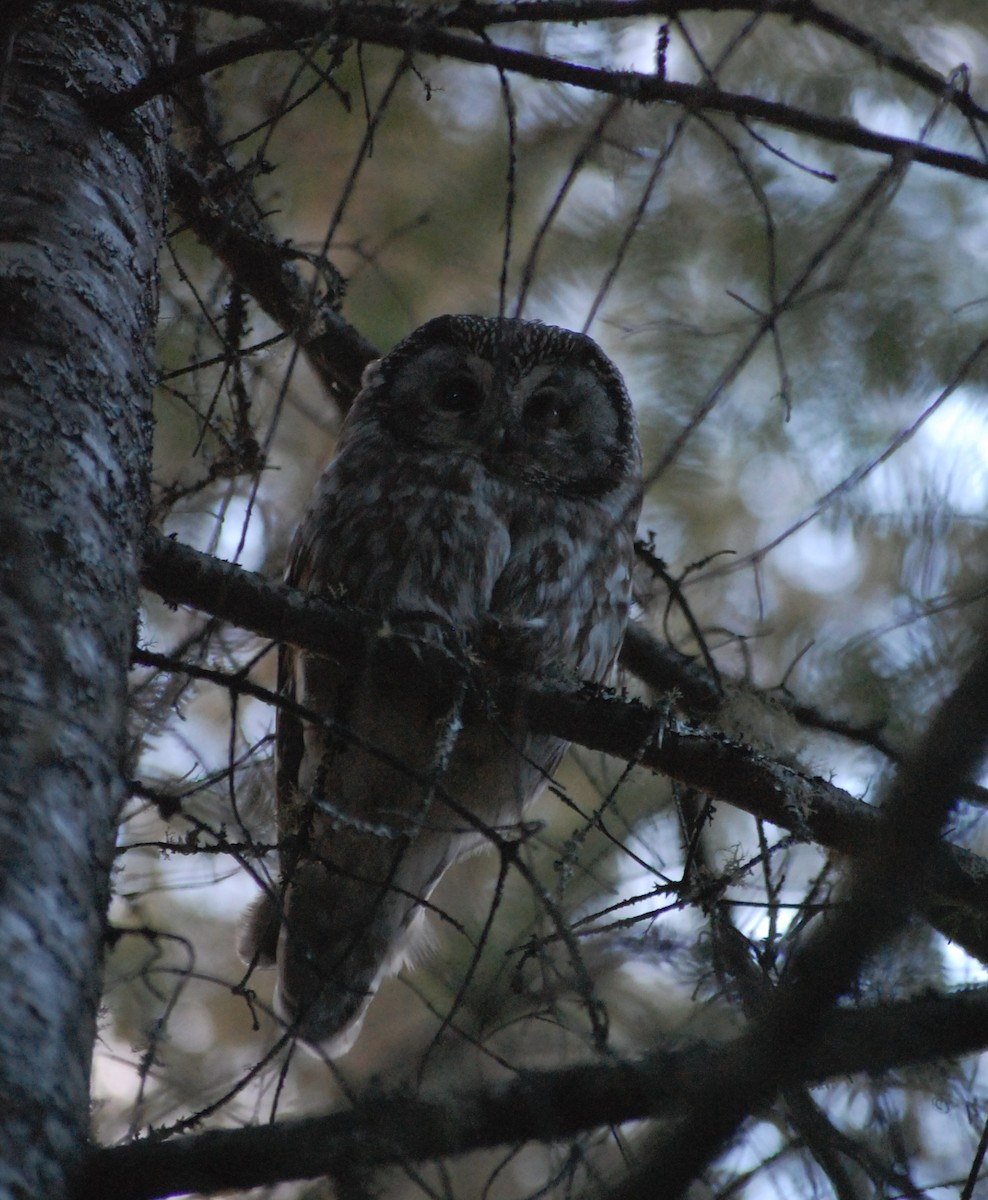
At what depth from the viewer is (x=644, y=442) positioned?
4094 mm

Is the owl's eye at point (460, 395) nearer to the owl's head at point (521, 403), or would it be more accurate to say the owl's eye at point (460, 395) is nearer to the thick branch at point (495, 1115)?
the owl's head at point (521, 403)

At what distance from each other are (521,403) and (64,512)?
6.87ft

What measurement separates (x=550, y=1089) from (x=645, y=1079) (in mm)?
103

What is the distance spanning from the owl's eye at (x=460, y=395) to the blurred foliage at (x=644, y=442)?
1.31 feet

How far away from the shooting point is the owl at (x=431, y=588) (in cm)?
316

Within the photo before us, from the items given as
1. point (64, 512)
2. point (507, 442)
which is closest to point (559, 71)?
point (64, 512)

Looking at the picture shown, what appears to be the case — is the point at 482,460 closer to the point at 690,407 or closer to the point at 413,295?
the point at 690,407

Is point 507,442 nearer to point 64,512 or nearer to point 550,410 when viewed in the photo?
point 550,410

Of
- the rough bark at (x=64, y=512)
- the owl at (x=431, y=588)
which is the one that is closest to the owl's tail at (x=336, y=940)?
the owl at (x=431, y=588)

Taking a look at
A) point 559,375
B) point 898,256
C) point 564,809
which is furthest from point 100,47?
point 564,809

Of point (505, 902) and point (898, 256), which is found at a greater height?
point (898, 256)

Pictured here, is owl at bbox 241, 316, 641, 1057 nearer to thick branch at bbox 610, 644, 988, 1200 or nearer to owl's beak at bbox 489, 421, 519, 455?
owl's beak at bbox 489, 421, 519, 455

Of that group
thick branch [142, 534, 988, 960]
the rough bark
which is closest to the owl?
thick branch [142, 534, 988, 960]

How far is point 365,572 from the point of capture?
3.28m
